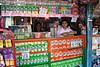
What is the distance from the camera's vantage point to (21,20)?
5578 millimetres

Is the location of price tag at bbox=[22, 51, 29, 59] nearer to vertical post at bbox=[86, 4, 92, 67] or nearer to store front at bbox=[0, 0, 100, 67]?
store front at bbox=[0, 0, 100, 67]

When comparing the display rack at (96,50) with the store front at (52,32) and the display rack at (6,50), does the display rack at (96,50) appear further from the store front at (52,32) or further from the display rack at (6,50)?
the display rack at (6,50)

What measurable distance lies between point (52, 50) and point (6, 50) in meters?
1.58

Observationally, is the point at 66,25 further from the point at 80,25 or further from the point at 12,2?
the point at 12,2

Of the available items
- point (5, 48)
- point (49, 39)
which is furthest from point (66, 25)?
point (5, 48)

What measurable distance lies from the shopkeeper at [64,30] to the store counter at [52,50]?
188mm

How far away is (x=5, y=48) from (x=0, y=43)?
0.14m

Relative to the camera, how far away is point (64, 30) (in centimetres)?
634

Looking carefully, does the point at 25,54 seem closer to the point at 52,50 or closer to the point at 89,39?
the point at 52,50

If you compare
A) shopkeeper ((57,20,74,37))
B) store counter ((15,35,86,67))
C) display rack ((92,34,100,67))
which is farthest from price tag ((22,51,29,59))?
display rack ((92,34,100,67))

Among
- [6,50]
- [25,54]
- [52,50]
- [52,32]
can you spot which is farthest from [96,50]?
[6,50]

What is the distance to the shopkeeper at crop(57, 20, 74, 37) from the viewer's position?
616 centimetres

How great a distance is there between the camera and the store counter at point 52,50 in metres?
5.14

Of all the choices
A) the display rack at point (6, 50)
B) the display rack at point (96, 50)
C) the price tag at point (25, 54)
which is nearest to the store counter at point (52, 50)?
the price tag at point (25, 54)
